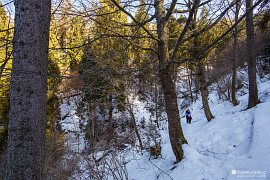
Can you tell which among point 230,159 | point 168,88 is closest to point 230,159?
point 230,159

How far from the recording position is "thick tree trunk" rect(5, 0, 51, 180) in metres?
1.97

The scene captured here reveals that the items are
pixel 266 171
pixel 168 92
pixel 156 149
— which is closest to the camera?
pixel 266 171

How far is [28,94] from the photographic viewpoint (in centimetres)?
204

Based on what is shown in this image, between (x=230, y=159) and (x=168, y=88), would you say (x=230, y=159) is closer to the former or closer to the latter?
(x=230, y=159)

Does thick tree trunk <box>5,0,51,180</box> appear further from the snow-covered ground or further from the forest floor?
the forest floor

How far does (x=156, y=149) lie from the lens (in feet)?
25.5

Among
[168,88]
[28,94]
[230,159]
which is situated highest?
[168,88]

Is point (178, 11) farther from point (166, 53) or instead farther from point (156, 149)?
point (156, 149)

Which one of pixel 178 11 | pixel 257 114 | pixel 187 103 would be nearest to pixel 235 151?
pixel 257 114

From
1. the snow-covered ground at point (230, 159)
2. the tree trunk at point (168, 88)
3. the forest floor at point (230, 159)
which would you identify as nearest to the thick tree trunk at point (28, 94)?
the snow-covered ground at point (230, 159)

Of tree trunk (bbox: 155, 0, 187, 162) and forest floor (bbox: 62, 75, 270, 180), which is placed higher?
tree trunk (bbox: 155, 0, 187, 162)

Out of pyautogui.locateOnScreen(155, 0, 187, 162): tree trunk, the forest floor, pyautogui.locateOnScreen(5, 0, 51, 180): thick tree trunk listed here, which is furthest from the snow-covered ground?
pyautogui.locateOnScreen(5, 0, 51, 180): thick tree trunk

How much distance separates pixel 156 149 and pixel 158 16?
4.12m

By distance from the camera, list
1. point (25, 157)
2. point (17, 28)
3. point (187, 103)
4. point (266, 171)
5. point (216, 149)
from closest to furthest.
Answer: point (25, 157)
point (17, 28)
point (266, 171)
point (216, 149)
point (187, 103)
